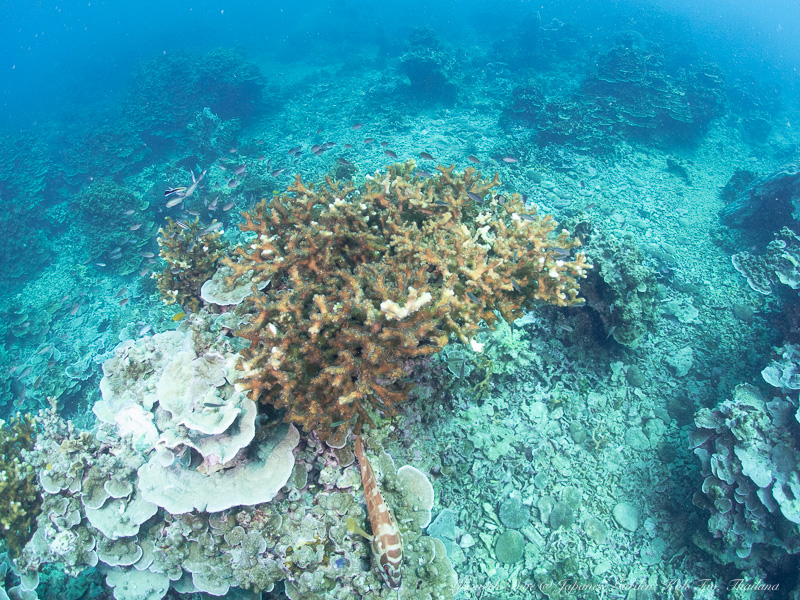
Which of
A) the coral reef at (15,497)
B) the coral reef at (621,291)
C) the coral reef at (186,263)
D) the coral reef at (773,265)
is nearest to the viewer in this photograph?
the coral reef at (15,497)

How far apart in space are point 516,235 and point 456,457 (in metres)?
3.02

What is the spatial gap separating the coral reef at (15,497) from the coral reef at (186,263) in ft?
8.75

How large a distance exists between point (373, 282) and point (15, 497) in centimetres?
463

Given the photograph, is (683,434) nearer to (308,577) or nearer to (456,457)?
(456,457)

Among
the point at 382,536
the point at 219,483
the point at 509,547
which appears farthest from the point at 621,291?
the point at 219,483

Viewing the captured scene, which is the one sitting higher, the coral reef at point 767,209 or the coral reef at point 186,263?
the coral reef at point 186,263

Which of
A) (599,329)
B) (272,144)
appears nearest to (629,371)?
(599,329)

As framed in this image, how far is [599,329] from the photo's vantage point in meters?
6.12

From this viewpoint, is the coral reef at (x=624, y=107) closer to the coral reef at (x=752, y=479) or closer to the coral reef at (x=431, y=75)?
the coral reef at (x=431, y=75)

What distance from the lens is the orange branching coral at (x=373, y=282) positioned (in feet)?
10.7

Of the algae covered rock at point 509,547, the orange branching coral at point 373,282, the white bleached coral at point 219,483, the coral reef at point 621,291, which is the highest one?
the orange branching coral at point 373,282

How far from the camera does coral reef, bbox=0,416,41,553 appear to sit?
12.2 feet

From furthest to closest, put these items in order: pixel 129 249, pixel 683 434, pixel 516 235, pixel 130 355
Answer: pixel 129 249, pixel 683 434, pixel 516 235, pixel 130 355

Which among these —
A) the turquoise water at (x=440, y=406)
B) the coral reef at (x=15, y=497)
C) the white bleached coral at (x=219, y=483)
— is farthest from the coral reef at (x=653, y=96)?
the coral reef at (x=15, y=497)
